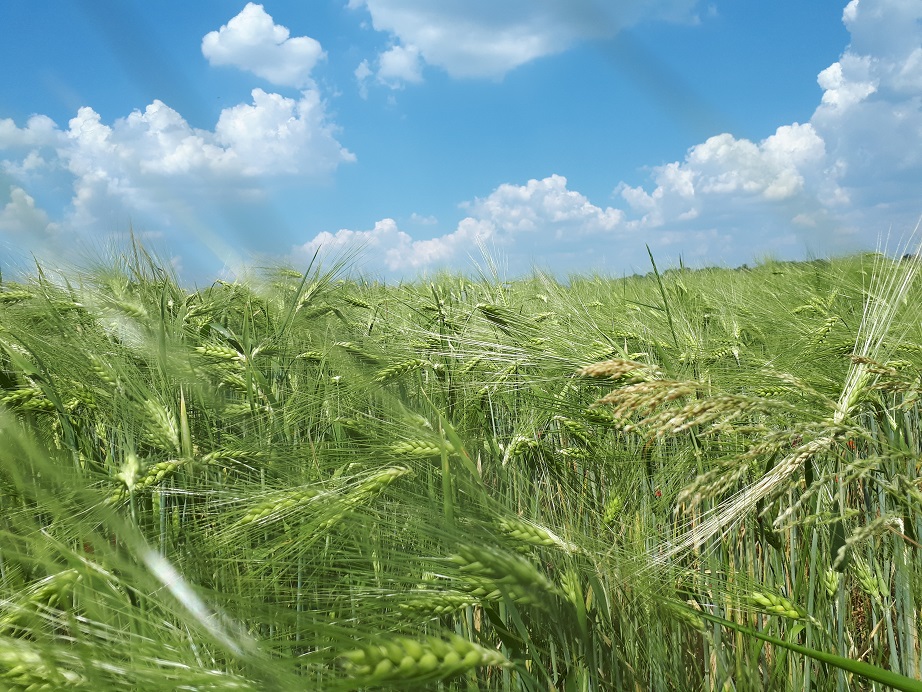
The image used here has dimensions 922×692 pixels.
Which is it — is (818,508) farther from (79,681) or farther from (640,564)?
(79,681)

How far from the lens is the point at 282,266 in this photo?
4000 mm

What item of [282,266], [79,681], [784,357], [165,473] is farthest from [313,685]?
[282,266]

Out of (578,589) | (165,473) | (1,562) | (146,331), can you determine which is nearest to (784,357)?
(578,589)

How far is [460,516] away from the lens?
2.92 feet

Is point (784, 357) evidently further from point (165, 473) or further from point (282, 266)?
point (282, 266)

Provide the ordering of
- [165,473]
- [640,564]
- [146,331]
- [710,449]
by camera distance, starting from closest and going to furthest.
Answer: [640,564] < [165,473] < [710,449] < [146,331]

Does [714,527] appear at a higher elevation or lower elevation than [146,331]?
lower

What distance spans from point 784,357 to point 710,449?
1.90 ft

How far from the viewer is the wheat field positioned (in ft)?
2.29

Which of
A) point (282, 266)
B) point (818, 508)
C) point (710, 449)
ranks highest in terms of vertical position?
point (282, 266)

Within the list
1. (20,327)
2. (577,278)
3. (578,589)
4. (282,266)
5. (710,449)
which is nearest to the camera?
(578,589)

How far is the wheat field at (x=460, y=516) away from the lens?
0.70m

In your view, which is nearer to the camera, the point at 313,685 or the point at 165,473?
the point at 313,685

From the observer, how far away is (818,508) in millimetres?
1252
